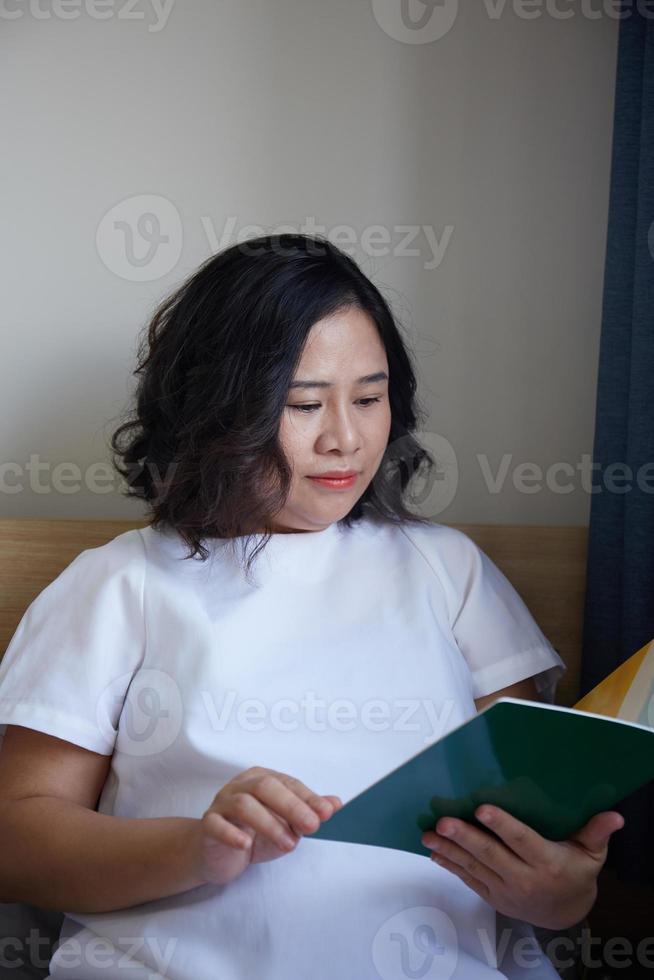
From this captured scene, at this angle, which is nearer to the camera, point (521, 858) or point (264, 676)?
point (521, 858)

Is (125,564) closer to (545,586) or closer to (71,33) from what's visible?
(545,586)

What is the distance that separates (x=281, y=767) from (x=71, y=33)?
1.18 meters

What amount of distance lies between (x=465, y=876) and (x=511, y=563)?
579 mm

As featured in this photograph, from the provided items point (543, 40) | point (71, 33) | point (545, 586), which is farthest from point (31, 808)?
point (543, 40)

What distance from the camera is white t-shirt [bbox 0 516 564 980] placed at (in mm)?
967

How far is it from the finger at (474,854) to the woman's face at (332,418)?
0.39 meters

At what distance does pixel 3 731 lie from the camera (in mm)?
1132

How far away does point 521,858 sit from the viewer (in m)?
0.91

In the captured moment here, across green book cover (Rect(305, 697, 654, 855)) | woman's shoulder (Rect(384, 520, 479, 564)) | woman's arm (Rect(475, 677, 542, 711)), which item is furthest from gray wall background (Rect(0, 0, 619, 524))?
green book cover (Rect(305, 697, 654, 855))

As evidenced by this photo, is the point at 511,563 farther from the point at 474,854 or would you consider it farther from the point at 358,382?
the point at 474,854

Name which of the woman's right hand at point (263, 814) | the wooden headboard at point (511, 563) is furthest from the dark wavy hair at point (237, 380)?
the woman's right hand at point (263, 814)

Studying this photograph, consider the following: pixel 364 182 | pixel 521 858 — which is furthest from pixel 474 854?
pixel 364 182

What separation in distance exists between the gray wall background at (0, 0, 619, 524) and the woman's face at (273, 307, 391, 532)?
0.44m

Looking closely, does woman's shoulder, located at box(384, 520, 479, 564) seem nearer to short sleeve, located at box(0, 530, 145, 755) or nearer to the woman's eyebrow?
the woman's eyebrow
